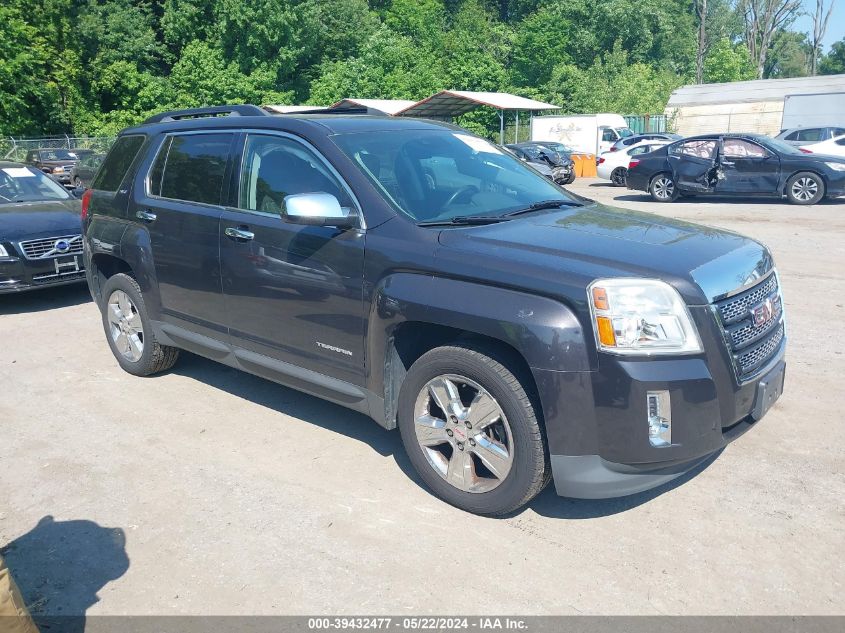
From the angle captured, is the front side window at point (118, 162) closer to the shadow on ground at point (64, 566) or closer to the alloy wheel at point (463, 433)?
the shadow on ground at point (64, 566)

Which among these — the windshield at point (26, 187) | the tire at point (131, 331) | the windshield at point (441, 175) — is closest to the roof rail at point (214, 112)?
the windshield at point (441, 175)

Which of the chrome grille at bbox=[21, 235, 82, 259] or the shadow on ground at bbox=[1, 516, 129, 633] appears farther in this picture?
the chrome grille at bbox=[21, 235, 82, 259]

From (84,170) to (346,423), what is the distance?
814 inches

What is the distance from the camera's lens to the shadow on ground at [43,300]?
8508 millimetres

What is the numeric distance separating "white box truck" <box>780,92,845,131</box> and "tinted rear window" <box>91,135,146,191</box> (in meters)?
31.9

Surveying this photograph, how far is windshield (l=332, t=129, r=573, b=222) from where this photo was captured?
4145mm

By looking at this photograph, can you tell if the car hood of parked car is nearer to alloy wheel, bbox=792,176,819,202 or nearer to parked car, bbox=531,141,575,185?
alloy wheel, bbox=792,176,819,202

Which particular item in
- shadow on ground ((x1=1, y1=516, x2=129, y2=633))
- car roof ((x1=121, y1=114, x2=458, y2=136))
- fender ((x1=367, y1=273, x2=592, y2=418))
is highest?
car roof ((x1=121, y1=114, x2=458, y2=136))

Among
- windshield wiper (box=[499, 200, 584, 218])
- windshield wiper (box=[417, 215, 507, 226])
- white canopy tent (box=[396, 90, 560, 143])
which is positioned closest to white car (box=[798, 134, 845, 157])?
white canopy tent (box=[396, 90, 560, 143])

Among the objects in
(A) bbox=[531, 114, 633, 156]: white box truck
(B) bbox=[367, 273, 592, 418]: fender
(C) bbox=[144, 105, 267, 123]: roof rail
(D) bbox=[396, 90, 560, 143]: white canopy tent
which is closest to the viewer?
(B) bbox=[367, 273, 592, 418]: fender

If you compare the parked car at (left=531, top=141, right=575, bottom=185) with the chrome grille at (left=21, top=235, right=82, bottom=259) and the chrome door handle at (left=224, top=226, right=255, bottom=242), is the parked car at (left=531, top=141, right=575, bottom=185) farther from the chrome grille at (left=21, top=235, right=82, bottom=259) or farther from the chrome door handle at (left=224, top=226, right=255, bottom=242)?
the chrome door handle at (left=224, top=226, right=255, bottom=242)

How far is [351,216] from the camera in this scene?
3.98 metres

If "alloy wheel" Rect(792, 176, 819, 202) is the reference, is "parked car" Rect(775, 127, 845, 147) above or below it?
above

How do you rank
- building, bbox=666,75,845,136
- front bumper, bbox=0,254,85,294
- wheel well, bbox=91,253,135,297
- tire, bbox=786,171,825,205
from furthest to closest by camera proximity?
1. building, bbox=666,75,845,136
2. tire, bbox=786,171,825,205
3. front bumper, bbox=0,254,85,294
4. wheel well, bbox=91,253,135,297
